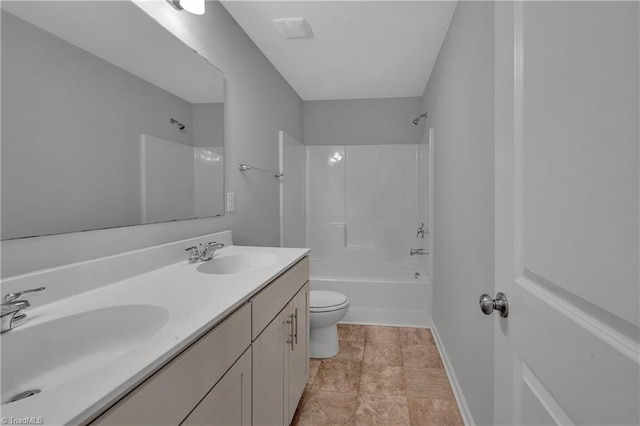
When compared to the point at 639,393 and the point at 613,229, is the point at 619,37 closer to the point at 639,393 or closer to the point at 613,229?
the point at 613,229

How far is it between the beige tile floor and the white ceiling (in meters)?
2.35

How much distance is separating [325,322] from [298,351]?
A: 618mm

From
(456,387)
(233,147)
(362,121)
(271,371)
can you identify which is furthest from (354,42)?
(456,387)

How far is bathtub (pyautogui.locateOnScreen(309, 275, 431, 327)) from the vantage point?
115 inches

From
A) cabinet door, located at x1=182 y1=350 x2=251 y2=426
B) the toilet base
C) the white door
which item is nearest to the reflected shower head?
cabinet door, located at x1=182 y1=350 x2=251 y2=426

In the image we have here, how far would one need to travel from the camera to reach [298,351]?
5.23ft

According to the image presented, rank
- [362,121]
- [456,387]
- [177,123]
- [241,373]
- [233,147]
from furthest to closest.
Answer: [362,121] → [233,147] → [456,387] → [177,123] → [241,373]

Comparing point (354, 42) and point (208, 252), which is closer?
point (208, 252)

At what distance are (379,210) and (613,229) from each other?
3172mm

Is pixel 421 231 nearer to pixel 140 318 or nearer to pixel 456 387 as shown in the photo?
pixel 456 387

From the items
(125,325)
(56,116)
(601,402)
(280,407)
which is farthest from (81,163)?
(601,402)

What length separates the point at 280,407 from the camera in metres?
1.33

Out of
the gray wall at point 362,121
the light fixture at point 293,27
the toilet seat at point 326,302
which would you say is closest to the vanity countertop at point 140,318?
the toilet seat at point 326,302

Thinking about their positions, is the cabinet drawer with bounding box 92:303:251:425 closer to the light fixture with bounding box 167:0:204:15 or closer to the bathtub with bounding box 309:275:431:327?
the light fixture with bounding box 167:0:204:15
